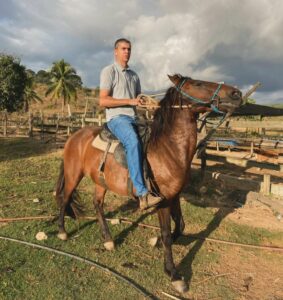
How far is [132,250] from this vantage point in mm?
5105

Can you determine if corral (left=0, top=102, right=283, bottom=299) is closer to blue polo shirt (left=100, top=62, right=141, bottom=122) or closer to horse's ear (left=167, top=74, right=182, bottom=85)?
blue polo shirt (left=100, top=62, right=141, bottom=122)

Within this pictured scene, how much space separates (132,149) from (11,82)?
64.2ft

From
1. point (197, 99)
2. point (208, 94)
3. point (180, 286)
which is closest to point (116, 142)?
point (197, 99)

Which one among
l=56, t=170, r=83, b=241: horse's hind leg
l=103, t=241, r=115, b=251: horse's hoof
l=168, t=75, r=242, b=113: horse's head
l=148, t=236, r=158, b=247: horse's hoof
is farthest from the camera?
l=56, t=170, r=83, b=241: horse's hind leg

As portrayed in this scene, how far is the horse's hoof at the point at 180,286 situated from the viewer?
402 cm

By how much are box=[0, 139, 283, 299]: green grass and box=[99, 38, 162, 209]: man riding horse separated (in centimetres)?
111

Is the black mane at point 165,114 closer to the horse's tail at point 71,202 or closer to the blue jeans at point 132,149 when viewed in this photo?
the blue jeans at point 132,149

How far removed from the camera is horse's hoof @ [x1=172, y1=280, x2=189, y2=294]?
402 centimetres

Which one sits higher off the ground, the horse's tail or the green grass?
the horse's tail

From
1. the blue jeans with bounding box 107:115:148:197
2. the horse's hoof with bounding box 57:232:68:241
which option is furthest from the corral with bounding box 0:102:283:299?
the blue jeans with bounding box 107:115:148:197

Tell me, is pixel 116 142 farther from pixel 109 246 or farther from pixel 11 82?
pixel 11 82

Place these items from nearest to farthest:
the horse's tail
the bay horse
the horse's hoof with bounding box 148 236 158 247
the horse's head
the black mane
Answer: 1. the horse's head
2. the bay horse
3. the black mane
4. the horse's hoof with bounding box 148 236 158 247
5. the horse's tail

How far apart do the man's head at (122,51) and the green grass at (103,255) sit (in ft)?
9.77

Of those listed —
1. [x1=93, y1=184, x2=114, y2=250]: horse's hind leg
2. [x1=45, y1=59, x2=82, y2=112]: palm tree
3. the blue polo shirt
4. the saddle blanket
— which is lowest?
[x1=93, y1=184, x2=114, y2=250]: horse's hind leg
